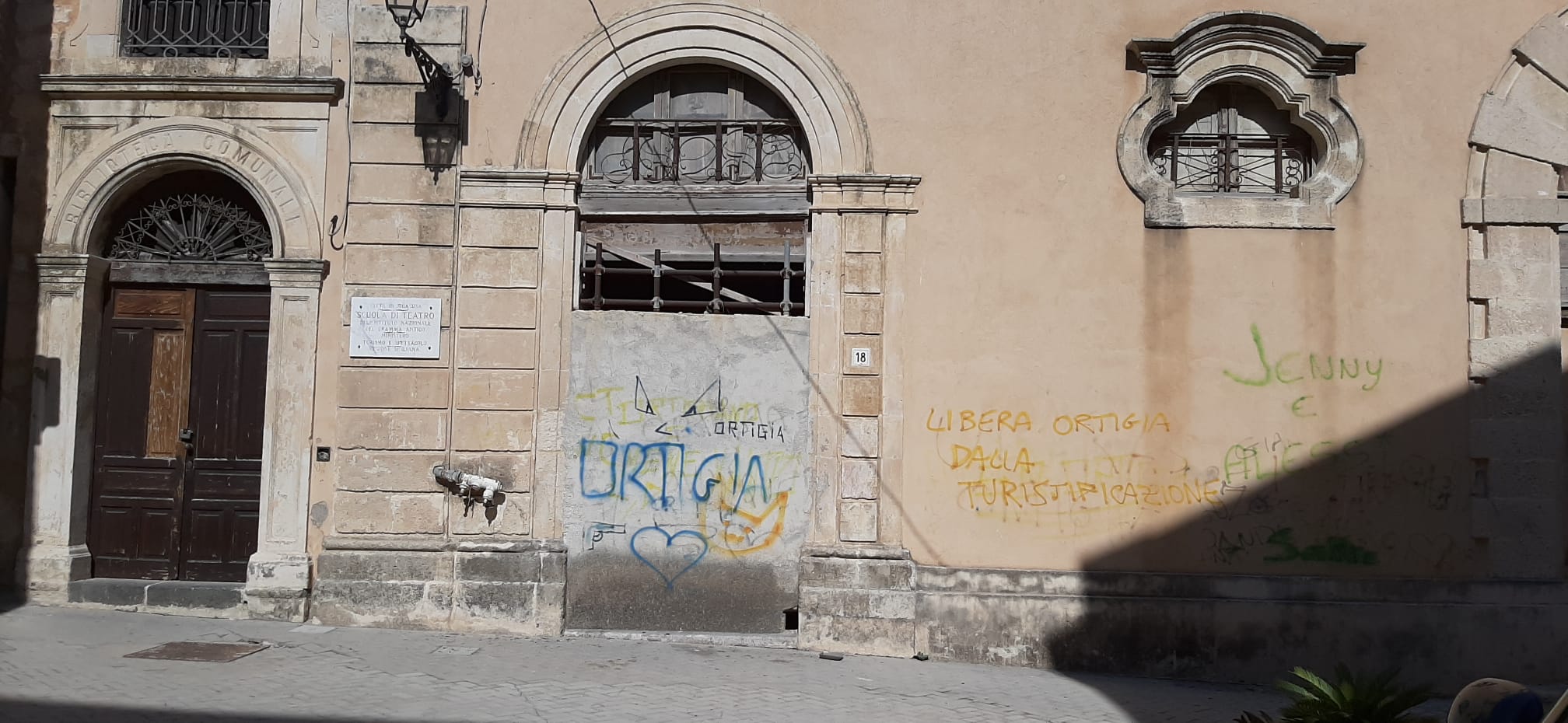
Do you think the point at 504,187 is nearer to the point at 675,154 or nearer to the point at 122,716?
the point at 675,154

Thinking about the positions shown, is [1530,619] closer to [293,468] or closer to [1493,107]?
[1493,107]

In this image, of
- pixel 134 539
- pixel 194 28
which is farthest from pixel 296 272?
pixel 134 539

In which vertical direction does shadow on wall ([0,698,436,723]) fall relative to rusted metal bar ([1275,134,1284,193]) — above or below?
below

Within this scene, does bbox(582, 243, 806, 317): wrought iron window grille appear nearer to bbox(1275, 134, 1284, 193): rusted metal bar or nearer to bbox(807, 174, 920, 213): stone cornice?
bbox(807, 174, 920, 213): stone cornice

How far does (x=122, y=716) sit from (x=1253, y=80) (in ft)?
27.2

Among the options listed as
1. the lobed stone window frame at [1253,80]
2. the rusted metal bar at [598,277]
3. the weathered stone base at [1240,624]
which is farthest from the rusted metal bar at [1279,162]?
the rusted metal bar at [598,277]

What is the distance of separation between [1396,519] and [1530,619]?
1124 millimetres

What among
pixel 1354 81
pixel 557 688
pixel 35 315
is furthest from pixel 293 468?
pixel 1354 81

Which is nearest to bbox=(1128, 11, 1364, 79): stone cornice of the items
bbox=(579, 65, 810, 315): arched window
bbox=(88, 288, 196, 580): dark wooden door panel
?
bbox=(579, 65, 810, 315): arched window

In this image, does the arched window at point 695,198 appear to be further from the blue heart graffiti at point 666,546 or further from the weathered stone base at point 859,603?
the weathered stone base at point 859,603

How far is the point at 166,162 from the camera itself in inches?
321

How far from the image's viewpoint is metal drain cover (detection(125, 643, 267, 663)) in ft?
22.3

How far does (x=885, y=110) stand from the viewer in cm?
789

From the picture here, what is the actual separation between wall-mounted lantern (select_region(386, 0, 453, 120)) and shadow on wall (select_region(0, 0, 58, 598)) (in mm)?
2827
